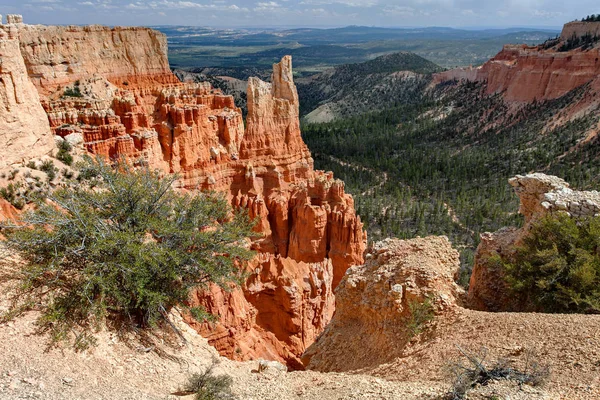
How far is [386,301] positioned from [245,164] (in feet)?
43.9

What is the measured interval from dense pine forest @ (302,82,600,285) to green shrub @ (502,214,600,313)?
12.9 metres

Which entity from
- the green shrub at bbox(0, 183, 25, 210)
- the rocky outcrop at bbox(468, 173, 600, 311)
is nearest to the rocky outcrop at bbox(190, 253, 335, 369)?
the green shrub at bbox(0, 183, 25, 210)

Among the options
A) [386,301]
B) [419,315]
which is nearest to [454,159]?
[386,301]

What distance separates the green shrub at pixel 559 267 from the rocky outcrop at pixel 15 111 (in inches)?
636

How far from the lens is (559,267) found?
10.3 metres

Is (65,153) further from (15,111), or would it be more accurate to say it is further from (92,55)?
(92,55)

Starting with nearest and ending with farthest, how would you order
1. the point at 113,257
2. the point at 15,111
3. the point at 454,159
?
1. the point at 113,257
2. the point at 15,111
3. the point at 454,159

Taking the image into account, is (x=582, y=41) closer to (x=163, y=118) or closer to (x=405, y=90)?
(x=405, y=90)

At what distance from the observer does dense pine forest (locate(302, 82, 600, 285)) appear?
39906mm

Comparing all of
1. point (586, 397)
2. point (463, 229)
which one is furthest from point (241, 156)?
point (463, 229)

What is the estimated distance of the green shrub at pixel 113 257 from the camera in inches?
331

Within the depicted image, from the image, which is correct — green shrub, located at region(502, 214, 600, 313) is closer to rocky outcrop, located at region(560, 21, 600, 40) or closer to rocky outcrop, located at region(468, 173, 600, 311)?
rocky outcrop, located at region(468, 173, 600, 311)

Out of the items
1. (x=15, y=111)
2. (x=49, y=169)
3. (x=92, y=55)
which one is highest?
(x=92, y=55)

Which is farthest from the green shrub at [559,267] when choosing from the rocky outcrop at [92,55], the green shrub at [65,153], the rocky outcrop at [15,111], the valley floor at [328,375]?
the rocky outcrop at [92,55]
